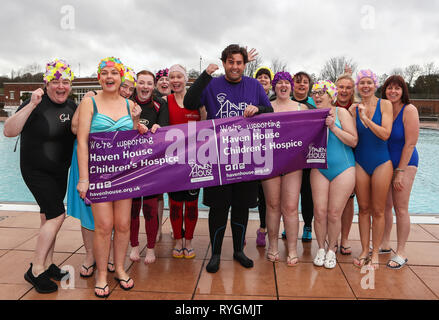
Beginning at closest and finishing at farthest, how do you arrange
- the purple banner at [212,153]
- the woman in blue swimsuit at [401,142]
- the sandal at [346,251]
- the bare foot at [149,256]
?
the purple banner at [212,153] < the woman in blue swimsuit at [401,142] < the bare foot at [149,256] < the sandal at [346,251]

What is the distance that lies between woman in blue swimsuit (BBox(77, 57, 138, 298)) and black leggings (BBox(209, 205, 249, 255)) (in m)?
0.90

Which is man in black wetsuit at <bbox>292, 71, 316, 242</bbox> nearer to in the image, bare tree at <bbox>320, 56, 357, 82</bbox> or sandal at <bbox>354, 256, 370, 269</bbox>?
sandal at <bbox>354, 256, 370, 269</bbox>

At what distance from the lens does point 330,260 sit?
3.61m

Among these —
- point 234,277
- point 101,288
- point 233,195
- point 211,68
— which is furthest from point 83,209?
point 211,68

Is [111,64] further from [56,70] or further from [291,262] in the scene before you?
[291,262]

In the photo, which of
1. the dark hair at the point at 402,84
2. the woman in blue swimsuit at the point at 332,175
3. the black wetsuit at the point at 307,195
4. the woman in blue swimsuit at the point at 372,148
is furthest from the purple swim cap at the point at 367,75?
the black wetsuit at the point at 307,195

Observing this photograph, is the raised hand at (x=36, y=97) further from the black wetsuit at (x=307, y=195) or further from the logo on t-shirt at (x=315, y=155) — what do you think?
the black wetsuit at (x=307, y=195)

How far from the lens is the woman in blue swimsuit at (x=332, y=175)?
11.3 feet

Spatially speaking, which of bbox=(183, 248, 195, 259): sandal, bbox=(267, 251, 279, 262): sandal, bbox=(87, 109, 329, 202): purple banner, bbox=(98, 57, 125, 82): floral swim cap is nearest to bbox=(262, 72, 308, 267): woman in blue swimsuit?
bbox=(267, 251, 279, 262): sandal

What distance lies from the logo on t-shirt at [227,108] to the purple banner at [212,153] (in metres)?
0.10

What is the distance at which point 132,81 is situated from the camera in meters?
3.46

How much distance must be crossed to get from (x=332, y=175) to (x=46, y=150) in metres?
2.78
